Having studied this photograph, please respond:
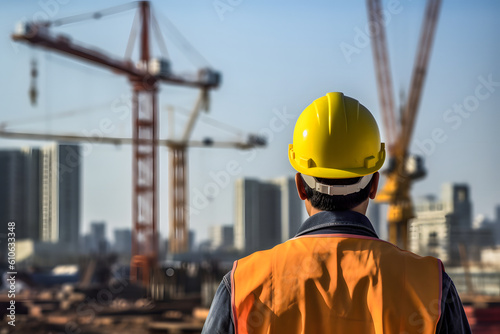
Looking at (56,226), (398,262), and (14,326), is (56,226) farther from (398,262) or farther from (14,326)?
(398,262)

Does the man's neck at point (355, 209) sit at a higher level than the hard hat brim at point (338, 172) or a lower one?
lower

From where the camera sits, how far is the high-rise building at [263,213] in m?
69.6

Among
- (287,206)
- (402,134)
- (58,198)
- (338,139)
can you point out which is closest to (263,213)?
(287,206)

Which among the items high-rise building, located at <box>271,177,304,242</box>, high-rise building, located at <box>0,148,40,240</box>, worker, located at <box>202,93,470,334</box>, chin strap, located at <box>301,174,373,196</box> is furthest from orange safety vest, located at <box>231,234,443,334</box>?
high-rise building, located at <box>271,177,304,242</box>

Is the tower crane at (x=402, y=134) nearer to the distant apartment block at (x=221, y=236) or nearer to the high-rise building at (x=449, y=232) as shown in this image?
the high-rise building at (x=449, y=232)

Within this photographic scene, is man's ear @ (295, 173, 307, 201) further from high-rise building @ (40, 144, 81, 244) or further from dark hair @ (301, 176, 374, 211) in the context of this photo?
high-rise building @ (40, 144, 81, 244)

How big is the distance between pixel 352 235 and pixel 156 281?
76.4ft

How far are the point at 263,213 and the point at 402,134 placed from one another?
1434 inches

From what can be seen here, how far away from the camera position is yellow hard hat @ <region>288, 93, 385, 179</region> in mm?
1588

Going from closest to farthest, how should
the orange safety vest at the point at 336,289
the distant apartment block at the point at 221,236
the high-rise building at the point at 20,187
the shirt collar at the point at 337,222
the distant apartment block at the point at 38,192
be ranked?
the orange safety vest at the point at 336,289
the shirt collar at the point at 337,222
the high-rise building at the point at 20,187
the distant apartment block at the point at 38,192
the distant apartment block at the point at 221,236

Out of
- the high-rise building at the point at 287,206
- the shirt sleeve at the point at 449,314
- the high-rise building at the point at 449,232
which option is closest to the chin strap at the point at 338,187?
the shirt sleeve at the point at 449,314

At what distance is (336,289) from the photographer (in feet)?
4.50

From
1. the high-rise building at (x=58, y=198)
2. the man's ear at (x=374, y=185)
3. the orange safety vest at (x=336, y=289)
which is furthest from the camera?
the high-rise building at (x=58, y=198)

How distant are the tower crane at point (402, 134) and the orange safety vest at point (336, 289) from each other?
3148 centimetres
